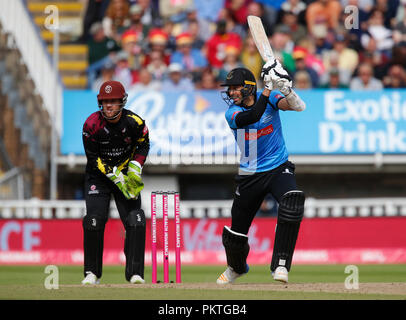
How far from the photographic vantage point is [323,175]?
1861cm

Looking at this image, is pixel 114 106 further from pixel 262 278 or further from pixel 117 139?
pixel 262 278

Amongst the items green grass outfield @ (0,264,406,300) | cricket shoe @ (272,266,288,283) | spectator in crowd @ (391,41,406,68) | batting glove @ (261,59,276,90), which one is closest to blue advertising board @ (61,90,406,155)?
spectator in crowd @ (391,41,406,68)

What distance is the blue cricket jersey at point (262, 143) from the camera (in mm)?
9141

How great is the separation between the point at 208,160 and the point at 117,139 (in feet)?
24.8

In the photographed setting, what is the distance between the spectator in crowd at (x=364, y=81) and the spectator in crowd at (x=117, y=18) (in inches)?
193

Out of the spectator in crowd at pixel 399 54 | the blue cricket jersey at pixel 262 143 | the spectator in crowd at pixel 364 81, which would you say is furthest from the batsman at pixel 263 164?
the spectator in crowd at pixel 399 54

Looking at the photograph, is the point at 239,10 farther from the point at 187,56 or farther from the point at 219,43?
the point at 187,56

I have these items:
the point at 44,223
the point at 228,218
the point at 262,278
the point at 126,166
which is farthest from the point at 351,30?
the point at 126,166

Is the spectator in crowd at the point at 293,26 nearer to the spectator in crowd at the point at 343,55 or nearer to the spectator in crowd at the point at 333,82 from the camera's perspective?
the spectator in crowd at the point at 343,55

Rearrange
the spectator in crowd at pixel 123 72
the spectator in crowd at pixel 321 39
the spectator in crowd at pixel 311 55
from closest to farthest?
the spectator in crowd at pixel 123 72 < the spectator in crowd at pixel 311 55 < the spectator in crowd at pixel 321 39

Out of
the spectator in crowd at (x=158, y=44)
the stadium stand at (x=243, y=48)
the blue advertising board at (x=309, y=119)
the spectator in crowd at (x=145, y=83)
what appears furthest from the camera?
the spectator in crowd at (x=158, y=44)

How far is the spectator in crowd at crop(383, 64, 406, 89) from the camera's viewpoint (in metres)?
17.5

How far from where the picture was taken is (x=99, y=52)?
1836 cm

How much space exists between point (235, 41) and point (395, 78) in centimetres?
324
